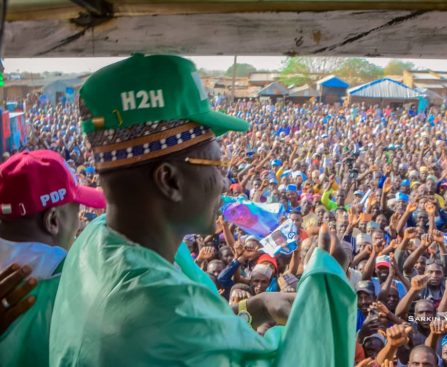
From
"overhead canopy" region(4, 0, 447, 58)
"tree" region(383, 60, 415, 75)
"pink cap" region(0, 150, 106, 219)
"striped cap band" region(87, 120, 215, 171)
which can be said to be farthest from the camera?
"tree" region(383, 60, 415, 75)

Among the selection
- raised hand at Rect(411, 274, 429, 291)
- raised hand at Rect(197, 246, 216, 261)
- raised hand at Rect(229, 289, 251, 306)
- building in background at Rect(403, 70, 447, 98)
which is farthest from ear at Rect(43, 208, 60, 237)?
building in background at Rect(403, 70, 447, 98)

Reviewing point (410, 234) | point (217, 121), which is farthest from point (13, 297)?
point (410, 234)

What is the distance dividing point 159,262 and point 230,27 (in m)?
0.80

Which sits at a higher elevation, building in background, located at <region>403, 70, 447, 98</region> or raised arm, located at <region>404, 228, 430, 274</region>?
building in background, located at <region>403, 70, 447, 98</region>

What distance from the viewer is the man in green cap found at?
33.3 inches

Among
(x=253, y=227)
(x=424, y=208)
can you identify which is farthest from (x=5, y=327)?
(x=424, y=208)

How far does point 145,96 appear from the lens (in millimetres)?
983

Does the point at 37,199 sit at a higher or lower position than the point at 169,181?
lower

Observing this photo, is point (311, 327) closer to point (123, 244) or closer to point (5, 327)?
point (123, 244)

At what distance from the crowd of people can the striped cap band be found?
0.13m

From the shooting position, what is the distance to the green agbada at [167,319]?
2.75 feet

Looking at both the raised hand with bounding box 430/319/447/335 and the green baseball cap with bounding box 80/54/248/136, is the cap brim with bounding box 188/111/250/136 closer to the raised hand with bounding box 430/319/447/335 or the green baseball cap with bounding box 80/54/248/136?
the green baseball cap with bounding box 80/54/248/136

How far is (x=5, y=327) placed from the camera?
1.28 metres

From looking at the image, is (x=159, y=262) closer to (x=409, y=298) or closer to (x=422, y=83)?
(x=409, y=298)
